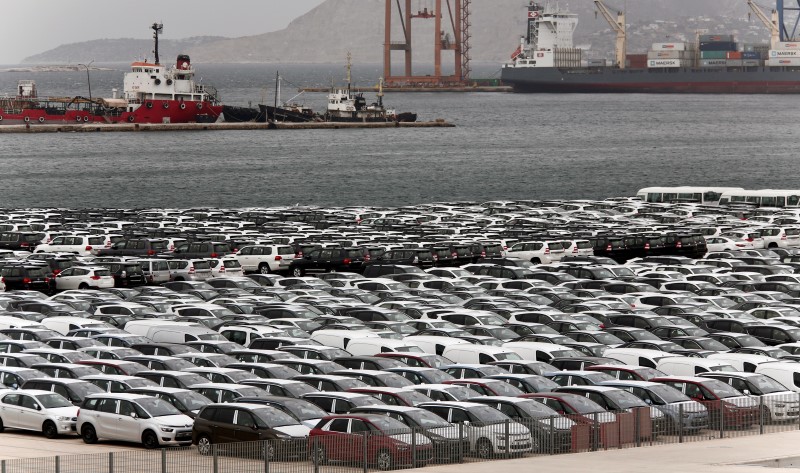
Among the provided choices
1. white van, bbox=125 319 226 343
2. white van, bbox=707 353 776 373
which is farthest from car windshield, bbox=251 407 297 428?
white van, bbox=707 353 776 373

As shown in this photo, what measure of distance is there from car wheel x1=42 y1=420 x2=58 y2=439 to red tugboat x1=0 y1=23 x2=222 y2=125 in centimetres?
13689

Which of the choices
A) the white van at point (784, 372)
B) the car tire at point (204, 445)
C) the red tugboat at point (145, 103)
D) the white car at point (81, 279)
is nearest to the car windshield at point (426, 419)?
the car tire at point (204, 445)

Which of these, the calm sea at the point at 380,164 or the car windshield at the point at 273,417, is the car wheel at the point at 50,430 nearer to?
the car windshield at the point at 273,417

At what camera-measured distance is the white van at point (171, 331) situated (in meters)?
32.8

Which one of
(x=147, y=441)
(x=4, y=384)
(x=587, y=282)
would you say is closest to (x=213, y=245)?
(x=587, y=282)

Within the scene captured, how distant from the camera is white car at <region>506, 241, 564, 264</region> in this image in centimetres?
5250

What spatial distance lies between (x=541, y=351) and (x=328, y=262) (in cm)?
2011

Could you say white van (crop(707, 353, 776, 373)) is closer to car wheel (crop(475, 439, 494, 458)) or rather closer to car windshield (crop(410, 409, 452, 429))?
car windshield (crop(410, 409, 452, 429))

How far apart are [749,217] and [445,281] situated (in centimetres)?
2555

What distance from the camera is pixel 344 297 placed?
135 ft

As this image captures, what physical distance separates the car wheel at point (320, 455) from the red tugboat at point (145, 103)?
466ft

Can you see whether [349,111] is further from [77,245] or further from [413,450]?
[413,450]

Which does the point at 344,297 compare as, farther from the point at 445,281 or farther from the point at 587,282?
the point at 587,282

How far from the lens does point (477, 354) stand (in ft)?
99.7
